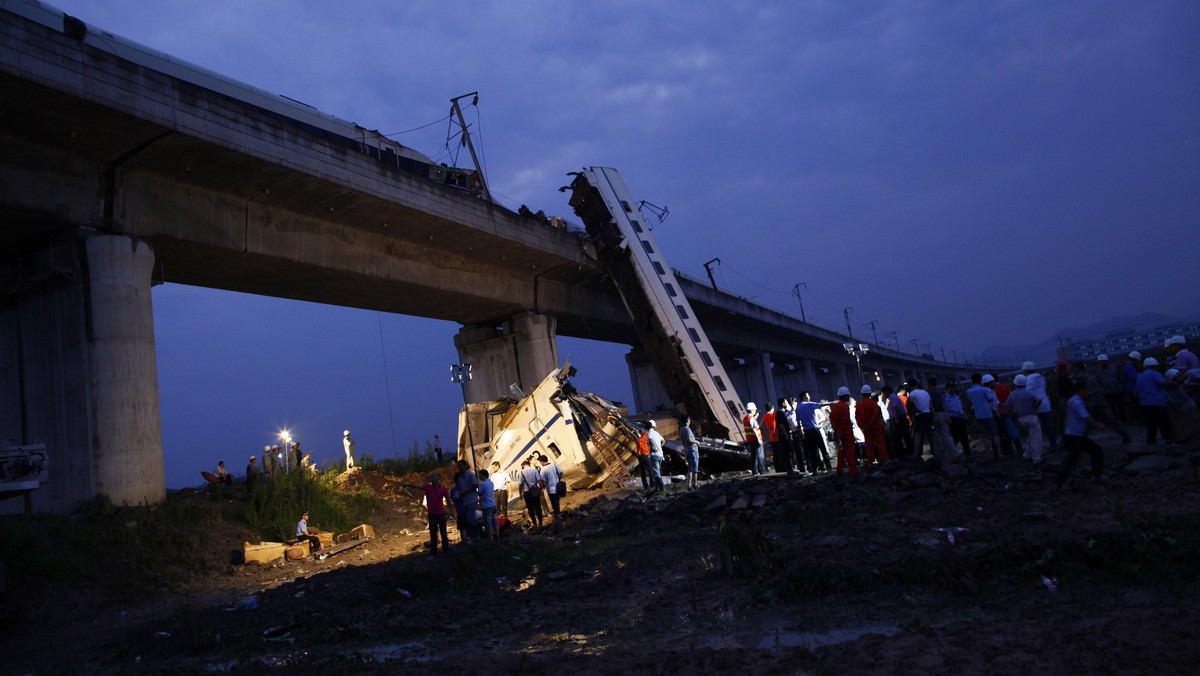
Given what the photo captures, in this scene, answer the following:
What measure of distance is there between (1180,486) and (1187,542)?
318cm

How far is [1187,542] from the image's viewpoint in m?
5.90

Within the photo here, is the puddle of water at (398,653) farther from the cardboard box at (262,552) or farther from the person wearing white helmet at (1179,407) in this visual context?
the person wearing white helmet at (1179,407)

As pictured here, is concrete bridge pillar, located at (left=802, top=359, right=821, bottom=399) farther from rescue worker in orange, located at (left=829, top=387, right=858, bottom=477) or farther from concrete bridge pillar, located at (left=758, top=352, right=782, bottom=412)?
rescue worker in orange, located at (left=829, top=387, right=858, bottom=477)

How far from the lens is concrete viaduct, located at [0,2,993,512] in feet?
43.1

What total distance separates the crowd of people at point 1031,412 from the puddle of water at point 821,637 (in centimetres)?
491

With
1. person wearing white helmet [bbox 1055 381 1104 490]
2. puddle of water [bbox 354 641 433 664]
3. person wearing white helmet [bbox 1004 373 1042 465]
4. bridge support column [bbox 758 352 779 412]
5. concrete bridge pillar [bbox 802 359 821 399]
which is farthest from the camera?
concrete bridge pillar [bbox 802 359 821 399]


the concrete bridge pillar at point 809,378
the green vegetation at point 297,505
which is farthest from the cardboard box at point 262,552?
the concrete bridge pillar at point 809,378

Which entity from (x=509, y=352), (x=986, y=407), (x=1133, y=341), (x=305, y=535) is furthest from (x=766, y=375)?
(x=305, y=535)

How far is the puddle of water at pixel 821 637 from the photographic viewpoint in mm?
5395

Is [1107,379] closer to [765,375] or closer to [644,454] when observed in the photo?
[644,454]

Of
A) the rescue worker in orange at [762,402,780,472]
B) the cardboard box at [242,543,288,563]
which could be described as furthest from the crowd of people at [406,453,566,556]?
the rescue worker in orange at [762,402,780,472]

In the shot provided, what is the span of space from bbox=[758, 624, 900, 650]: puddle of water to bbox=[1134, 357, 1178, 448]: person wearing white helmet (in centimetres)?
740

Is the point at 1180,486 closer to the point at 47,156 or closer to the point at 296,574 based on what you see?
the point at 296,574

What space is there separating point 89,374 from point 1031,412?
1513 centimetres
